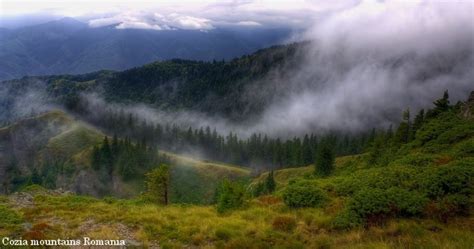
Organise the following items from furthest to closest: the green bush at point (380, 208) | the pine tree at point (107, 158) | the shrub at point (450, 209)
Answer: the pine tree at point (107, 158), the green bush at point (380, 208), the shrub at point (450, 209)

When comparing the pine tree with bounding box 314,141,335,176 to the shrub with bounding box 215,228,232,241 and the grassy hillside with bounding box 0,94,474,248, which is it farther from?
the shrub with bounding box 215,228,232,241

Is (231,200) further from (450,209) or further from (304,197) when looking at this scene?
(450,209)

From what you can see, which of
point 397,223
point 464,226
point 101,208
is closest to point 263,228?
point 397,223

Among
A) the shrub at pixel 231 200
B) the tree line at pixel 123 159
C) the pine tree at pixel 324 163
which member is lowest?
the tree line at pixel 123 159

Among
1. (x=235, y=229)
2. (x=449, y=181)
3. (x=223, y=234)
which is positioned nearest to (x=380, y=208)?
→ (x=449, y=181)

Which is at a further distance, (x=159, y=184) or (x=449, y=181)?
(x=159, y=184)

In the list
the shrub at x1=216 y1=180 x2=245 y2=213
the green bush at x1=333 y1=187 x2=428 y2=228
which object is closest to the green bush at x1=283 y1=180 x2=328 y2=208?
the shrub at x1=216 y1=180 x2=245 y2=213

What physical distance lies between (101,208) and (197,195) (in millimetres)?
119657

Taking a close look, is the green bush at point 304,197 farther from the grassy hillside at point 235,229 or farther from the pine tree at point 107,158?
the pine tree at point 107,158

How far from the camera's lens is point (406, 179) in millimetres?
21812

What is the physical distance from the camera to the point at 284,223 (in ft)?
63.7

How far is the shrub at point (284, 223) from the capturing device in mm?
19109

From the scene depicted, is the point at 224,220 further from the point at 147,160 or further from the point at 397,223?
the point at 147,160

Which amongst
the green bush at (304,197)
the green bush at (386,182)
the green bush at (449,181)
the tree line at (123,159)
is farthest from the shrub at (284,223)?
the tree line at (123,159)
